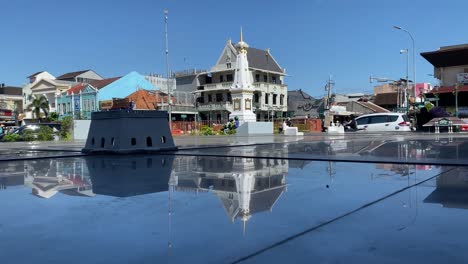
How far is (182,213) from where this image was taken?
14.8 ft

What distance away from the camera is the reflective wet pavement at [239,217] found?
3.14m

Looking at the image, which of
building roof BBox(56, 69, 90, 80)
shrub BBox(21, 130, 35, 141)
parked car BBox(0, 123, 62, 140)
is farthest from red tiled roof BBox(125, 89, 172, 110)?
shrub BBox(21, 130, 35, 141)

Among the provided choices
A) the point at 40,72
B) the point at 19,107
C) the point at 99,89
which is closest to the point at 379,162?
the point at 99,89

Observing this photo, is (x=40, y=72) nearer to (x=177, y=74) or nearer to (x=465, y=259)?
(x=177, y=74)

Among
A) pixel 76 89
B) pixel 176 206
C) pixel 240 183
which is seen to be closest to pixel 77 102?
pixel 76 89

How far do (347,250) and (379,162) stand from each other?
20.8 feet

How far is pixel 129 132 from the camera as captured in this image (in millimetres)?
12898

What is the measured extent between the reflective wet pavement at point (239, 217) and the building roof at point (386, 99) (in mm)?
80749

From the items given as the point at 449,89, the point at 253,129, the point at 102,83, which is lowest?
the point at 253,129

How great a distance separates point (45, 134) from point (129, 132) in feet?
66.8

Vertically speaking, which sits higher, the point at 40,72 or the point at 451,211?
the point at 40,72

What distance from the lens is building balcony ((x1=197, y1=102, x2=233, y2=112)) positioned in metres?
67.9

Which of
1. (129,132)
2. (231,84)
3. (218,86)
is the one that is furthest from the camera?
(218,86)

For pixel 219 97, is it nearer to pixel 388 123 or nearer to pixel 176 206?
pixel 388 123
